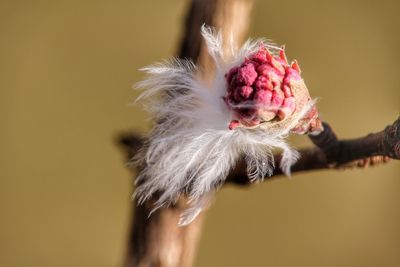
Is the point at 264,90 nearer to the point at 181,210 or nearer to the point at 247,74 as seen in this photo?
the point at 247,74

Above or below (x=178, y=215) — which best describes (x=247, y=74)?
above

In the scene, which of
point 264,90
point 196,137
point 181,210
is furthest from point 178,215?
point 264,90

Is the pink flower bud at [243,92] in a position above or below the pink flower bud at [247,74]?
below

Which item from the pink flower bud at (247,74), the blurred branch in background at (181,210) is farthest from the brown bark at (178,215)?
the pink flower bud at (247,74)

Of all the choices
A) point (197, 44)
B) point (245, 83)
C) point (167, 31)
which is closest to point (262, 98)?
point (245, 83)

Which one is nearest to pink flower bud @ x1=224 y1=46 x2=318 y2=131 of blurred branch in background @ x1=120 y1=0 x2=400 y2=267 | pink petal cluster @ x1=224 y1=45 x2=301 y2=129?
pink petal cluster @ x1=224 y1=45 x2=301 y2=129

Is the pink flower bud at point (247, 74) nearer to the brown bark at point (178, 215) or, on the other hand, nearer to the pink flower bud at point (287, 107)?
the pink flower bud at point (287, 107)
